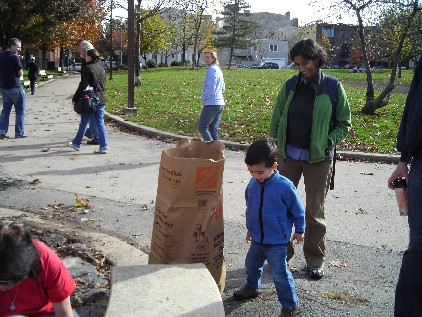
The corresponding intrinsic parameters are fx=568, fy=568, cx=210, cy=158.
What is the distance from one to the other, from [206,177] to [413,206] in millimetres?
1322

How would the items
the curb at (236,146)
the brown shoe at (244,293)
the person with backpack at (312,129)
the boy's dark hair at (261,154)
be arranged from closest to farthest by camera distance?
the boy's dark hair at (261,154) → the brown shoe at (244,293) → the person with backpack at (312,129) → the curb at (236,146)

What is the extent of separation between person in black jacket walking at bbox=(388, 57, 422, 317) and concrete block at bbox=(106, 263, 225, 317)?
1051 millimetres

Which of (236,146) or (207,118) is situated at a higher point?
(207,118)

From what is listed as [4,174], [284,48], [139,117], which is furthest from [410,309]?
[284,48]

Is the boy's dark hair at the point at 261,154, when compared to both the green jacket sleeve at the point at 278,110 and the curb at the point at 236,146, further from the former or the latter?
the curb at the point at 236,146

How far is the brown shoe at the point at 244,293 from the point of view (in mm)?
4109

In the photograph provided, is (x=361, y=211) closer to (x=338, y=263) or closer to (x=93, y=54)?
(x=338, y=263)

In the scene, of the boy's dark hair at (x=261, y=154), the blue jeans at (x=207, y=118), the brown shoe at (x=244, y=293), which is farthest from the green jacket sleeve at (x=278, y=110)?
the blue jeans at (x=207, y=118)

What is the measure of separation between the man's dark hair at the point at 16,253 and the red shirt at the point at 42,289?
13cm

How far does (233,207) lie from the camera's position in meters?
6.67

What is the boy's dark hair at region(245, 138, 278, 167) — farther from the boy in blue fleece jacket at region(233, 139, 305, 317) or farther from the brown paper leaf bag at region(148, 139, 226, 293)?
the brown paper leaf bag at region(148, 139, 226, 293)

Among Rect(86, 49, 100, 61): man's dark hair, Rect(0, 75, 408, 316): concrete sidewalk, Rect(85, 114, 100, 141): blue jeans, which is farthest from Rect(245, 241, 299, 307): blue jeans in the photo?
Rect(85, 114, 100, 141): blue jeans

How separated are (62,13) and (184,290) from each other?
94.8 ft

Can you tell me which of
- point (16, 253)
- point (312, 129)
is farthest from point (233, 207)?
point (16, 253)
